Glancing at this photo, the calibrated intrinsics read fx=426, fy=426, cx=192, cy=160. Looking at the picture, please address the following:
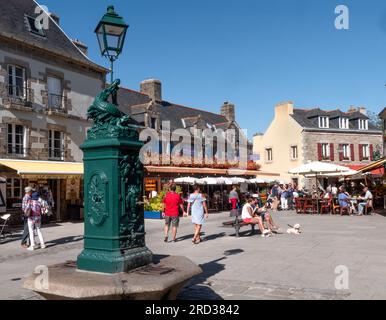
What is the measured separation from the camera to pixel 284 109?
3803 cm

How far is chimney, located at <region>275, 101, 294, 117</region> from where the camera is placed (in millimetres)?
37719

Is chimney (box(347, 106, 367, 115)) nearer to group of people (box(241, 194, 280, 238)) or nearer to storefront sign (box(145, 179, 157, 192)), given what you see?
storefront sign (box(145, 179, 157, 192))

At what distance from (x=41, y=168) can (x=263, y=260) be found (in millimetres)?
10855

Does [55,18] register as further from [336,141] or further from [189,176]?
[336,141]

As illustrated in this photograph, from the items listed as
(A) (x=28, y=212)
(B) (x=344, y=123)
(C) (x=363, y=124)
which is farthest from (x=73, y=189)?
(C) (x=363, y=124)

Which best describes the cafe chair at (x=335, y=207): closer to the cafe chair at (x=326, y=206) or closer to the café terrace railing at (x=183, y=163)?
the cafe chair at (x=326, y=206)

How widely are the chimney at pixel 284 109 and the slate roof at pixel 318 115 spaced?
542 mm

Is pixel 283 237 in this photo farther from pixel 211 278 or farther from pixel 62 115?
pixel 62 115

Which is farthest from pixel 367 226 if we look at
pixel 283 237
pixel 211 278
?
pixel 211 278

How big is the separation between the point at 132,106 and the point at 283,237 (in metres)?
19.3

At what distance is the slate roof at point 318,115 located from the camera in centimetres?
3750

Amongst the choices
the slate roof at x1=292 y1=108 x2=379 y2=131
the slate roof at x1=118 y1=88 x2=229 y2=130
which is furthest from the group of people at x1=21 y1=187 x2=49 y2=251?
the slate roof at x1=292 y1=108 x2=379 y2=131
